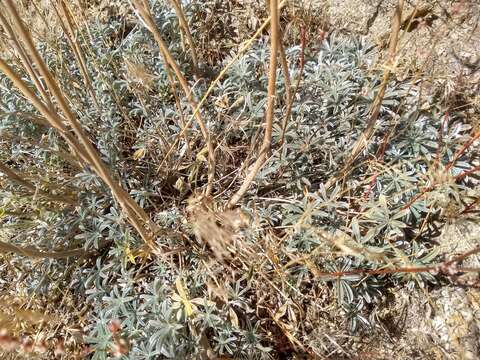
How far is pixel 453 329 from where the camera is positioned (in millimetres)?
1979

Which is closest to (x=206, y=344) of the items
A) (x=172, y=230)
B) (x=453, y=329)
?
(x=172, y=230)

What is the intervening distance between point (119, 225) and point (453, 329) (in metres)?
1.53

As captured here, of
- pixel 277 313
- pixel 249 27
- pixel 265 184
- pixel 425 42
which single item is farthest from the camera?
pixel 249 27

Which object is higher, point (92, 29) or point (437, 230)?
point (92, 29)

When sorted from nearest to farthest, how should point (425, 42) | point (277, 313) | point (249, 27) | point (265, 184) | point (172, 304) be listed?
point (172, 304) → point (277, 313) → point (265, 184) → point (425, 42) → point (249, 27)

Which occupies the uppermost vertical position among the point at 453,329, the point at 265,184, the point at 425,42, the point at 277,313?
the point at 425,42

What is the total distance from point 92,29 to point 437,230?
202cm

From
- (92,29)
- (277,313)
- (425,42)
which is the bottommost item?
(277,313)

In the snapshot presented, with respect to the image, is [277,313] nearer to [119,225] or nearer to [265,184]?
[265,184]

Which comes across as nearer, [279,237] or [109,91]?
[279,237]

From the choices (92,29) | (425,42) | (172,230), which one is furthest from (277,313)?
(92,29)

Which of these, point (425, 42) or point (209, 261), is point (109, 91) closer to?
point (209, 261)

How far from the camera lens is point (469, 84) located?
222 centimetres

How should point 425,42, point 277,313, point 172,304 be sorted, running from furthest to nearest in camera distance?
point 425,42 → point 277,313 → point 172,304
